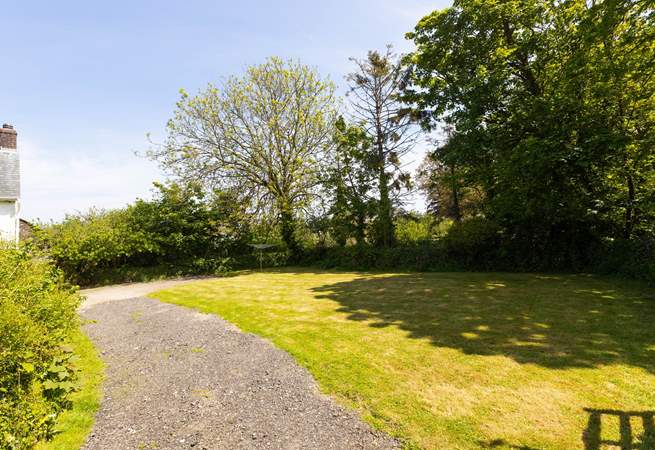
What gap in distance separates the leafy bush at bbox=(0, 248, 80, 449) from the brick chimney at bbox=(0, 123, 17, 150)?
1894 cm

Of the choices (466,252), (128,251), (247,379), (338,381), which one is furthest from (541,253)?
(128,251)

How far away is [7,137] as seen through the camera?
1812 cm

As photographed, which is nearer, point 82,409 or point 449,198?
point 82,409

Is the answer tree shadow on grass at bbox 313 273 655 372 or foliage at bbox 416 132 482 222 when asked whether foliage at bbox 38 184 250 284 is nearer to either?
tree shadow on grass at bbox 313 273 655 372

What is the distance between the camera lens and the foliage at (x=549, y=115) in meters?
10.2

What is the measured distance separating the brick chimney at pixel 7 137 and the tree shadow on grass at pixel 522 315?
20328 millimetres

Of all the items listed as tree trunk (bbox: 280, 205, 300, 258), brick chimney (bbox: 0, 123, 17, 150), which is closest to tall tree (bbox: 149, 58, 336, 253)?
tree trunk (bbox: 280, 205, 300, 258)

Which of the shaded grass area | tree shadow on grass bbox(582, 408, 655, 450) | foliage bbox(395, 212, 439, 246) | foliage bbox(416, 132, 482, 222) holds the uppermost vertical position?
foliage bbox(416, 132, 482, 222)

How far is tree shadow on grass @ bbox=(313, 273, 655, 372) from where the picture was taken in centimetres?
498

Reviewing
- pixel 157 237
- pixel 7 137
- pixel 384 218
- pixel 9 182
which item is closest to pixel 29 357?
pixel 157 237

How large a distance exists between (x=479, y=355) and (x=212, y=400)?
12.6 ft

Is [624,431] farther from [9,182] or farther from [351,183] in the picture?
[9,182]

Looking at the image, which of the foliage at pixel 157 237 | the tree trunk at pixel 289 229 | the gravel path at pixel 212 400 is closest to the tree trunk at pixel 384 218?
the tree trunk at pixel 289 229

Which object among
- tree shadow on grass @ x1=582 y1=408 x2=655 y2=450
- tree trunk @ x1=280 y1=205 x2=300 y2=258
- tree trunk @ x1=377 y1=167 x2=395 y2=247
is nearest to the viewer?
tree shadow on grass @ x1=582 y1=408 x2=655 y2=450
